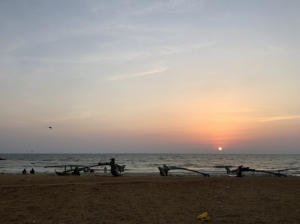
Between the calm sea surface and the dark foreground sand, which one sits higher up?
the dark foreground sand

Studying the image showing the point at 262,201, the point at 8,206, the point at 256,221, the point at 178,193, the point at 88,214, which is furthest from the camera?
the point at 178,193

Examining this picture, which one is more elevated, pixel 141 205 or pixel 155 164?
pixel 141 205

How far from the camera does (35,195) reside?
43.8 ft

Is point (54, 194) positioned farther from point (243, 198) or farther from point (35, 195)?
point (243, 198)

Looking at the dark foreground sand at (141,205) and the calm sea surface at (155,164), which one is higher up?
the dark foreground sand at (141,205)

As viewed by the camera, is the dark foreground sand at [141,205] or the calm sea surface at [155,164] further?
the calm sea surface at [155,164]

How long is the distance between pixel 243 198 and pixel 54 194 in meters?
9.93

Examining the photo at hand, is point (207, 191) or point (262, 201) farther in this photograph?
point (207, 191)

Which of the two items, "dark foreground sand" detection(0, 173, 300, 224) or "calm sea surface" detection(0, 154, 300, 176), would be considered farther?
"calm sea surface" detection(0, 154, 300, 176)

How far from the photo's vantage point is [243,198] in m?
12.8

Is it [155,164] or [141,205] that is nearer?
[141,205]

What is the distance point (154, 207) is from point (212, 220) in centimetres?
289

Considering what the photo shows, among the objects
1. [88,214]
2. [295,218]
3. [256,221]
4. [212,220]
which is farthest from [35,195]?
[295,218]

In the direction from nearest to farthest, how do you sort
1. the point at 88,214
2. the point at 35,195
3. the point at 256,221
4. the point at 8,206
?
1. the point at 256,221
2. the point at 88,214
3. the point at 8,206
4. the point at 35,195
